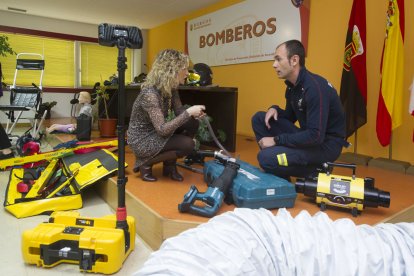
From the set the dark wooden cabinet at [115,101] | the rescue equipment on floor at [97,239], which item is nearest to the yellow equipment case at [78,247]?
the rescue equipment on floor at [97,239]

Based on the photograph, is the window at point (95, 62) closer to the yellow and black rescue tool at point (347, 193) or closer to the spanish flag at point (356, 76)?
the spanish flag at point (356, 76)

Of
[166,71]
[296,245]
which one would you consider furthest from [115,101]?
[296,245]

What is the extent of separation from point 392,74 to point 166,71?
6.59 feet

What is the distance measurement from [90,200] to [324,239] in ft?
6.30

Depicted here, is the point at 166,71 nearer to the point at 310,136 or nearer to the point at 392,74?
the point at 310,136

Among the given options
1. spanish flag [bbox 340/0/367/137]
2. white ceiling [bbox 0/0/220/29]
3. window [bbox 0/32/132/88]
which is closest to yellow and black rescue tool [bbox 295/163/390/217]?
spanish flag [bbox 340/0/367/137]

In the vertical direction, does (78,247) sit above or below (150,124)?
below

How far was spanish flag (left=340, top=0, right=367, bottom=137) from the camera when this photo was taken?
312 centimetres

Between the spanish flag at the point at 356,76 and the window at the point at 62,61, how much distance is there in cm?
467

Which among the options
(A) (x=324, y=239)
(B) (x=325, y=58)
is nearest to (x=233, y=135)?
(B) (x=325, y=58)

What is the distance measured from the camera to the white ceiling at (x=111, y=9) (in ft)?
18.0

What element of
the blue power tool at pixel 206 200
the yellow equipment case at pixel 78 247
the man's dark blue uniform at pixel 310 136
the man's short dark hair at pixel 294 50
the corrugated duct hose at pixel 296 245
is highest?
the man's short dark hair at pixel 294 50

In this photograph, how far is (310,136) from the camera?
6.48ft

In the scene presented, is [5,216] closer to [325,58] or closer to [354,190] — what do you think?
[354,190]
